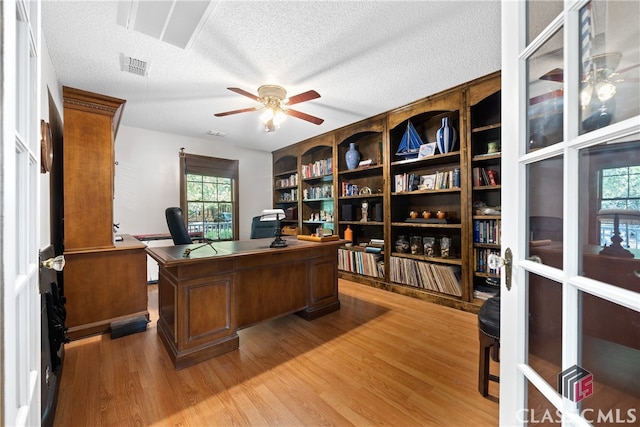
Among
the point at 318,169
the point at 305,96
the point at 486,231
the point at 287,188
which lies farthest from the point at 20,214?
the point at 287,188

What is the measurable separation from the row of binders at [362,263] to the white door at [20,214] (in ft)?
11.0

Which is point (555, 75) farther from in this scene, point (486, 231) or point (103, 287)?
point (103, 287)

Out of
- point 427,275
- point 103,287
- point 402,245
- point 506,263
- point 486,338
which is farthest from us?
point 402,245

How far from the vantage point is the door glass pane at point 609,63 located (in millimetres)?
562

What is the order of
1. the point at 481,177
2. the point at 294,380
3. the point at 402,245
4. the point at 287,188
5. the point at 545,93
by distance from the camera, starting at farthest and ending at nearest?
the point at 287,188, the point at 402,245, the point at 481,177, the point at 294,380, the point at 545,93

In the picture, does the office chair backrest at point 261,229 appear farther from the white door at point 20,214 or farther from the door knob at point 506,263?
the door knob at point 506,263

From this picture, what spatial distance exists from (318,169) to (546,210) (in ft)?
13.0

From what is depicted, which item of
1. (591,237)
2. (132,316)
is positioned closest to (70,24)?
(132,316)

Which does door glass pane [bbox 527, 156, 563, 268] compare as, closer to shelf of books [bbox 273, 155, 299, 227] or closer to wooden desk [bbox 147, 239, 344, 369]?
wooden desk [bbox 147, 239, 344, 369]

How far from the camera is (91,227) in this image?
2324mm

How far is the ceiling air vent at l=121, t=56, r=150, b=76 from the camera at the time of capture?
2150mm

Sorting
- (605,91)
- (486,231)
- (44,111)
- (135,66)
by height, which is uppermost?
(135,66)

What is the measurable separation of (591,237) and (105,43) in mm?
2920

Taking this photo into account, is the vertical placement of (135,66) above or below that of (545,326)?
above
